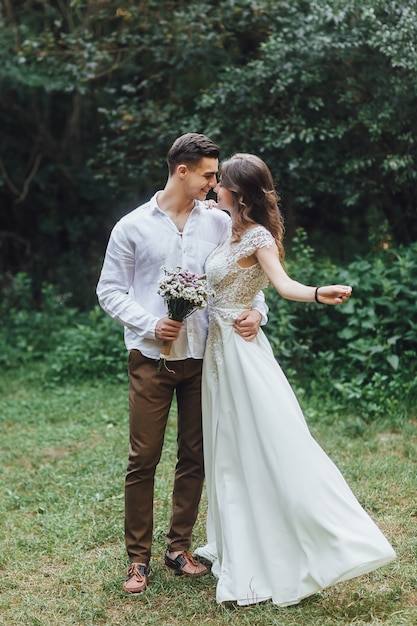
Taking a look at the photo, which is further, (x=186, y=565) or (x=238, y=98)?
(x=238, y=98)

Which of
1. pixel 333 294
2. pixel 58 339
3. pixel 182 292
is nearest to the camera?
pixel 333 294

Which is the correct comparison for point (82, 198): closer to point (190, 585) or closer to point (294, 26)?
point (294, 26)

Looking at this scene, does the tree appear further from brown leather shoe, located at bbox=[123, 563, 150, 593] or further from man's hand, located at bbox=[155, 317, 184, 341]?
brown leather shoe, located at bbox=[123, 563, 150, 593]

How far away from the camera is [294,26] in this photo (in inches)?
303

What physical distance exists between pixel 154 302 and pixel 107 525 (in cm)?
154

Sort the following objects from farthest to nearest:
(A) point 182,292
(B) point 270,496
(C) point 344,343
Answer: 1. (C) point 344,343
2. (B) point 270,496
3. (A) point 182,292

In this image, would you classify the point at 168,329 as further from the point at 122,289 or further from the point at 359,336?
the point at 359,336

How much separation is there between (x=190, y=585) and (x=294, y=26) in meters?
5.56

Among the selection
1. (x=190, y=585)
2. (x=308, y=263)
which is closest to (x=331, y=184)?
(x=308, y=263)

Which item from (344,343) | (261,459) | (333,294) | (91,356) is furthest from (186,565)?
(91,356)

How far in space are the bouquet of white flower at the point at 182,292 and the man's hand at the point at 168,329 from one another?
0.09 ft

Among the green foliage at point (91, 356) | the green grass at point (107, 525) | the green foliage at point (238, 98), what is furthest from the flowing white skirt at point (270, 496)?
the green foliage at point (91, 356)

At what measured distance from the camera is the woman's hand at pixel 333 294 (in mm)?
3227

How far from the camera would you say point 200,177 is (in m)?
3.75
